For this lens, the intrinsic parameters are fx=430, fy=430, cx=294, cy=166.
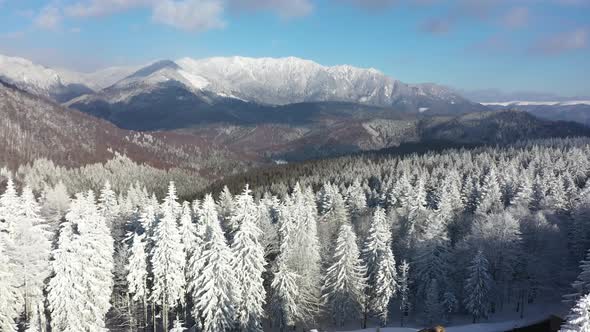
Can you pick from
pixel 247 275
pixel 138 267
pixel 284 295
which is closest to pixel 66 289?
pixel 138 267

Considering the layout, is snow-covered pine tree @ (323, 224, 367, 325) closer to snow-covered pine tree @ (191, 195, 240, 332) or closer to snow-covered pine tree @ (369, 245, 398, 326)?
snow-covered pine tree @ (369, 245, 398, 326)

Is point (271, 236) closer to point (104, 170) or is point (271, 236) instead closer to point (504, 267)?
point (504, 267)

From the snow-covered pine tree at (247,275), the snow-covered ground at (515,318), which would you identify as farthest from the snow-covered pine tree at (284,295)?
the snow-covered ground at (515,318)

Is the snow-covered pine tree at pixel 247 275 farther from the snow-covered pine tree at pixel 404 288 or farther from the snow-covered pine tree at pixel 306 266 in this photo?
the snow-covered pine tree at pixel 404 288

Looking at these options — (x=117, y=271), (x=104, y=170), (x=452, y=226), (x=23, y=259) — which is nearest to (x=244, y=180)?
(x=104, y=170)

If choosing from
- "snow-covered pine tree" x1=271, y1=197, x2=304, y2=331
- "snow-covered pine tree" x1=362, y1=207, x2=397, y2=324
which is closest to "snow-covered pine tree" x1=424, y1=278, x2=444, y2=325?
"snow-covered pine tree" x1=362, y1=207, x2=397, y2=324
